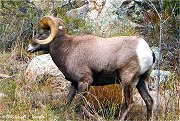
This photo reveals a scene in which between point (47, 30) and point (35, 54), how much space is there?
3.28 m

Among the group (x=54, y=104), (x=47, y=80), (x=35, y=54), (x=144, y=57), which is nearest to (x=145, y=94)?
(x=144, y=57)

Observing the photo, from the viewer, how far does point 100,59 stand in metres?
8.65

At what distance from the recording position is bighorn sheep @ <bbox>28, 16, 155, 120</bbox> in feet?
27.5

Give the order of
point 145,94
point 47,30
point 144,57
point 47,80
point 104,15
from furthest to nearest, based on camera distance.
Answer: point 104,15 → point 47,80 → point 47,30 → point 145,94 → point 144,57

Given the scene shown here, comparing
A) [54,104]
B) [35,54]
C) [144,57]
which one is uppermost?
[144,57]

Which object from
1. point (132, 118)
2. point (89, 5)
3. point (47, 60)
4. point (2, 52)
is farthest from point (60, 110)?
point (89, 5)

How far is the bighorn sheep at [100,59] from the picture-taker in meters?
8.38

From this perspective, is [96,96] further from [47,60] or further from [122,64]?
[47,60]

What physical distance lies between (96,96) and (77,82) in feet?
1.82

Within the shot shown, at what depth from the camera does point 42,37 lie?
9352 millimetres

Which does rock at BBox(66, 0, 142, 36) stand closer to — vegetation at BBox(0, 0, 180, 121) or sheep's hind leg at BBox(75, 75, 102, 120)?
vegetation at BBox(0, 0, 180, 121)

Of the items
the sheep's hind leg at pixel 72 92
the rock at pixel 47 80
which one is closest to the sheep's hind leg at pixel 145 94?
the sheep's hind leg at pixel 72 92

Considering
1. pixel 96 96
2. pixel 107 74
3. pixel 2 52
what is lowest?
pixel 2 52

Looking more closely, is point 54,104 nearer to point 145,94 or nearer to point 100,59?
point 100,59
